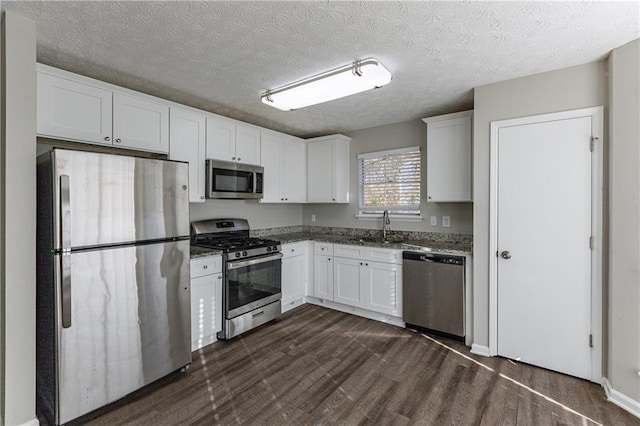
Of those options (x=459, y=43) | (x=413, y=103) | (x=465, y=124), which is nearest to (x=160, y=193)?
(x=459, y=43)

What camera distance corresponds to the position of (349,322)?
346cm

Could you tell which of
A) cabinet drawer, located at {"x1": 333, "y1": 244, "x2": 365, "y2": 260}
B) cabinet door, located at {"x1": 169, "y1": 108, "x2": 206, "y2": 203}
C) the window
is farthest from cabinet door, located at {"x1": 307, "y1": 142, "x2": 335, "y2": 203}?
cabinet door, located at {"x1": 169, "y1": 108, "x2": 206, "y2": 203}

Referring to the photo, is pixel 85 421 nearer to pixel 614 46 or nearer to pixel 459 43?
pixel 459 43

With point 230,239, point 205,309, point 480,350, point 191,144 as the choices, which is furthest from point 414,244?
point 191,144

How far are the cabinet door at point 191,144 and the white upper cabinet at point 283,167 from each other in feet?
2.80

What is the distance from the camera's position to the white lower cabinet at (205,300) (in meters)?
2.73

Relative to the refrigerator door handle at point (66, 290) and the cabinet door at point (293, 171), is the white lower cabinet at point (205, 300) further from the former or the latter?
the cabinet door at point (293, 171)

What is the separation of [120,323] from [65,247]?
0.61 meters

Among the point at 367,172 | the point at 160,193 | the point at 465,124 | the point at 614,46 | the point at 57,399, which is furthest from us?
→ the point at 367,172

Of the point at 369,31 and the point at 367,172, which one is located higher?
the point at 369,31

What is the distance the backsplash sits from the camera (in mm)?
3519

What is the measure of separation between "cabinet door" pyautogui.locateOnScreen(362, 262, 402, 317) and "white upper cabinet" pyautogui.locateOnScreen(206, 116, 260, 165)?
6.41 ft

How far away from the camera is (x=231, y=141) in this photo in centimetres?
341

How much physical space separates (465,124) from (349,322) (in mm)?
2518
